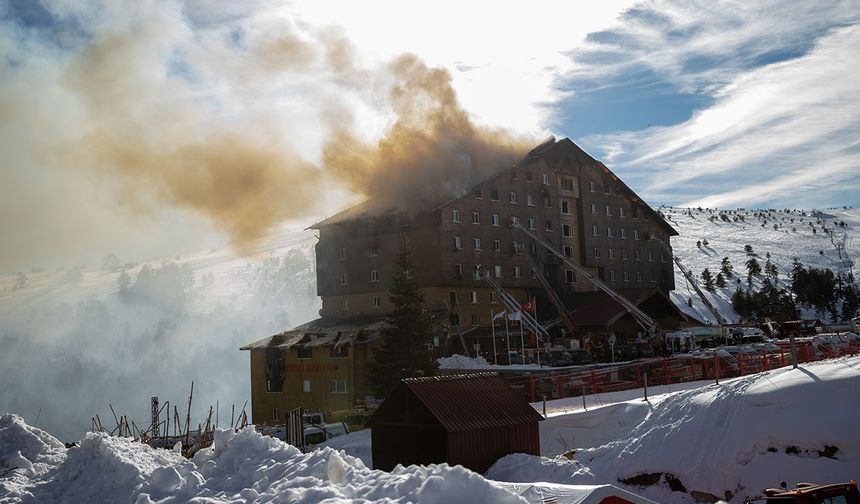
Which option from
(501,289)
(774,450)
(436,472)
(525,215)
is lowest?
(774,450)

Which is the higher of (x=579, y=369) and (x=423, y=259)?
(x=423, y=259)

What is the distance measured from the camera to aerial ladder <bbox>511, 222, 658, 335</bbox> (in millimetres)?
56328

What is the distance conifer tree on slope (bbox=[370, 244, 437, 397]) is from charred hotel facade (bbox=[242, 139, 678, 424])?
4.29 meters

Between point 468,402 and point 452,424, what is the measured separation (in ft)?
5.00

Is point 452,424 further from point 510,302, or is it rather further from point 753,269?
point 753,269

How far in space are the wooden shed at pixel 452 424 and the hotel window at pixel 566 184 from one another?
42.8 meters

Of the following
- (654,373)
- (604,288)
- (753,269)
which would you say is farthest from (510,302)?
(753,269)

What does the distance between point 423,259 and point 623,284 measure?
2093 centimetres

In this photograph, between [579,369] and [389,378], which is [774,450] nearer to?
[579,369]

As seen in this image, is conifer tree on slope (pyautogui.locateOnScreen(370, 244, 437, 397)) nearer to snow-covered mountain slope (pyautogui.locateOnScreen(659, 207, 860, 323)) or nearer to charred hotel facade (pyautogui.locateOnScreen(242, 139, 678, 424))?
charred hotel facade (pyautogui.locateOnScreen(242, 139, 678, 424))

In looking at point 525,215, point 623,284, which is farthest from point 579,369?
point 623,284

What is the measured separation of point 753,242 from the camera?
485 ft

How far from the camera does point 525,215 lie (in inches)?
2493

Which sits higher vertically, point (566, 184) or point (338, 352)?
point (566, 184)
